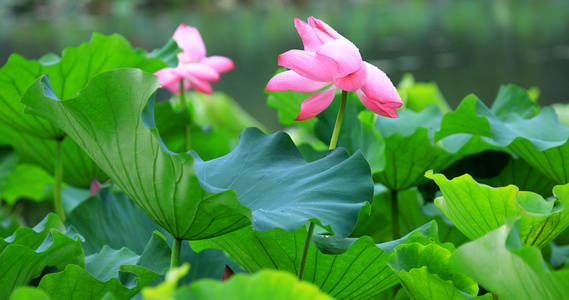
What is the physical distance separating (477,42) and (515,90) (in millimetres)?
5703

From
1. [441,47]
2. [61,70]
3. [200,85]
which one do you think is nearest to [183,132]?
[200,85]

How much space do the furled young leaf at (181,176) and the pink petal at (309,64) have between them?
2.8 inches

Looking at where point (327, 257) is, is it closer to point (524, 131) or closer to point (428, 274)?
point (428, 274)

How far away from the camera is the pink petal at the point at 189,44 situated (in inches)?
33.3

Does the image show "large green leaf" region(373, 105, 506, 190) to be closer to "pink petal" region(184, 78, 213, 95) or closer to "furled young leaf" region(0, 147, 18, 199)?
"pink petal" region(184, 78, 213, 95)

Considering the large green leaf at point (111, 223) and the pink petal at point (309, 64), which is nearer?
the pink petal at point (309, 64)

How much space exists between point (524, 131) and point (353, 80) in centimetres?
34

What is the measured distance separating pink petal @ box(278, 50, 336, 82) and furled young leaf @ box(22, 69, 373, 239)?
0.07 m

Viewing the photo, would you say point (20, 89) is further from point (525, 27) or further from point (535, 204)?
point (525, 27)

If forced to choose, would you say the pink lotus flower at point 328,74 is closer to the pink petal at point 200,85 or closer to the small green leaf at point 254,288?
the small green leaf at point 254,288

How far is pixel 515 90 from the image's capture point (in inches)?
34.1

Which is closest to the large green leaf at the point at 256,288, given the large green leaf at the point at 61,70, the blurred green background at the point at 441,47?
the large green leaf at the point at 61,70

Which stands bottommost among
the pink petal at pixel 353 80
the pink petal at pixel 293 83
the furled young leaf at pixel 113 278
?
the furled young leaf at pixel 113 278

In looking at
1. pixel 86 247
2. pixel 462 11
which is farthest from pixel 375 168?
pixel 462 11
